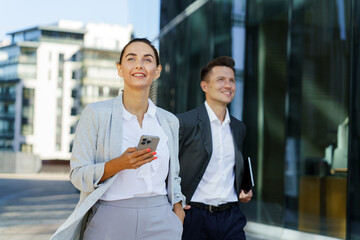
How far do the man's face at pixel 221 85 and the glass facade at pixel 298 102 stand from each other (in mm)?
3494

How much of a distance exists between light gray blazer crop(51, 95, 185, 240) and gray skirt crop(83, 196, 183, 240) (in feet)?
0.25

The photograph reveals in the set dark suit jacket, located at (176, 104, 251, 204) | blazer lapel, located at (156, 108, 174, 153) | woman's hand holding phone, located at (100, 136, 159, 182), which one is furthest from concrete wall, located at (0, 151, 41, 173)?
woman's hand holding phone, located at (100, 136, 159, 182)

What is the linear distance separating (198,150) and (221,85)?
0.55 metres

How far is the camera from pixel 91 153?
232cm

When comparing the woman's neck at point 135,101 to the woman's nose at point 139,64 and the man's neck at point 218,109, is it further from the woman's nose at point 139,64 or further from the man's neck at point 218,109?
the man's neck at point 218,109

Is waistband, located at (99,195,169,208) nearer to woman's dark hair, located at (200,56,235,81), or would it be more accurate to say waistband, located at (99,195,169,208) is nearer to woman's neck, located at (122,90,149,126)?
woman's neck, located at (122,90,149,126)

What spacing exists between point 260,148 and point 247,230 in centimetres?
Answer: 158

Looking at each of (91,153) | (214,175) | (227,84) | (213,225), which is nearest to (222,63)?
(227,84)

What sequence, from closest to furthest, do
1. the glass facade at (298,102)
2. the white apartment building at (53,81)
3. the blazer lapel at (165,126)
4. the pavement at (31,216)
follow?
the blazer lapel at (165,126) < the glass facade at (298,102) < the pavement at (31,216) < the white apartment building at (53,81)

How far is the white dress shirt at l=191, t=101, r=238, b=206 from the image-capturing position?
3.55 metres

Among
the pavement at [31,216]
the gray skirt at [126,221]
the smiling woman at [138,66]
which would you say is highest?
the smiling woman at [138,66]

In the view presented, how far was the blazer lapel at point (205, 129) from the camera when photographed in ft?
11.9

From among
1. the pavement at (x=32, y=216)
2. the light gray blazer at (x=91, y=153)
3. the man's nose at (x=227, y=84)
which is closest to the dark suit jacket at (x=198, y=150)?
the man's nose at (x=227, y=84)

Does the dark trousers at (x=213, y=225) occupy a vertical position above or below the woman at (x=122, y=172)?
below
